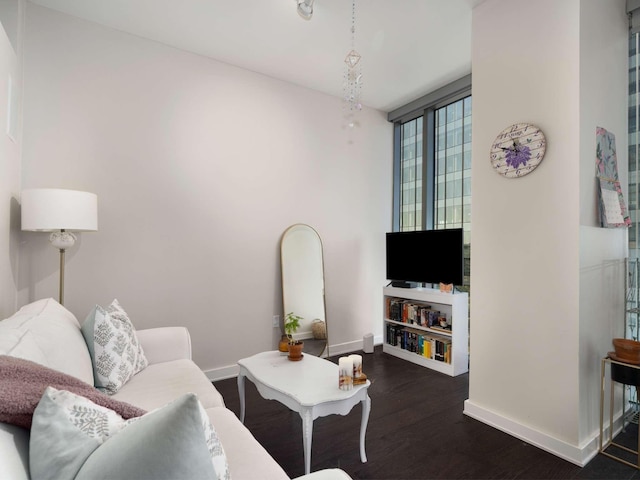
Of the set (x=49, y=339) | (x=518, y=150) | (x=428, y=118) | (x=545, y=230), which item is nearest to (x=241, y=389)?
(x=49, y=339)

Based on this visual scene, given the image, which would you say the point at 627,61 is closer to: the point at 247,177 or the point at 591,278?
the point at 591,278

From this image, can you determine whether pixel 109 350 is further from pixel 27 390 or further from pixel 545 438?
pixel 545 438

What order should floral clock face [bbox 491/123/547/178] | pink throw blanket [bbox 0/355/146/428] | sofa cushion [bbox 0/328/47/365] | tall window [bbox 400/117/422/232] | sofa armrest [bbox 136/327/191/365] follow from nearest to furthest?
pink throw blanket [bbox 0/355/146/428]
sofa cushion [bbox 0/328/47/365]
floral clock face [bbox 491/123/547/178]
sofa armrest [bbox 136/327/191/365]
tall window [bbox 400/117/422/232]

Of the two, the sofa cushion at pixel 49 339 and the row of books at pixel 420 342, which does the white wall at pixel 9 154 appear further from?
the row of books at pixel 420 342

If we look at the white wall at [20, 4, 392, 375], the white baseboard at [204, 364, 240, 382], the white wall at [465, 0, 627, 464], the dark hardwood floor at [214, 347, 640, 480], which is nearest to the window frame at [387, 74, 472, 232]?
the white wall at [20, 4, 392, 375]

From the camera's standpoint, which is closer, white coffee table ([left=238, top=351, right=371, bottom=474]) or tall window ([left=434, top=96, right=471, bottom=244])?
white coffee table ([left=238, top=351, right=371, bottom=474])

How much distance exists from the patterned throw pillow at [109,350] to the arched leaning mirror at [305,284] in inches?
65.3

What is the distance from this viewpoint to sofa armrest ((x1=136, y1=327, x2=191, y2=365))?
2186 millimetres

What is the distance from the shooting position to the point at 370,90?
3.72 meters

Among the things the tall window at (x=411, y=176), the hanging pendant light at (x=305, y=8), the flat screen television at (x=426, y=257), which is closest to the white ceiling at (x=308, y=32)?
the hanging pendant light at (x=305, y=8)

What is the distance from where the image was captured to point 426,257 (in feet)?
11.3

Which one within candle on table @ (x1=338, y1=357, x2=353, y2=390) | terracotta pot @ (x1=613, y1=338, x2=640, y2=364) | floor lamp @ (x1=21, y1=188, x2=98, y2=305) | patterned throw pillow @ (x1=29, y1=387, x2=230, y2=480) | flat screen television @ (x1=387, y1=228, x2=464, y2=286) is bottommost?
candle on table @ (x1=338, y1=357, x2=353, y2=390)

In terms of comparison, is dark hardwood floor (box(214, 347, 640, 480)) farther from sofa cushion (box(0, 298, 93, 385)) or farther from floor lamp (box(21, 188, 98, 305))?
floor lamp (box(21, 188, 98, 305))

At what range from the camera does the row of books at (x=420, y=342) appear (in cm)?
327
